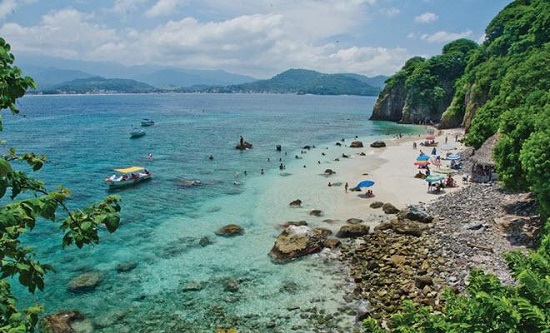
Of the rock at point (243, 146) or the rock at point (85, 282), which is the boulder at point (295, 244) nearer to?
the rock at point (85, 282)

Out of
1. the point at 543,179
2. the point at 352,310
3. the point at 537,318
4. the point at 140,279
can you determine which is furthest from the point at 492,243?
the point at 140,279

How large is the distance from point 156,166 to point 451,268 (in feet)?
140

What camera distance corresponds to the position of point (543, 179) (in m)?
20.1

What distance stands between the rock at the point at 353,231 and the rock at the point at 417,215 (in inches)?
149

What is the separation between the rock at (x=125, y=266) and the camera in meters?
24.7

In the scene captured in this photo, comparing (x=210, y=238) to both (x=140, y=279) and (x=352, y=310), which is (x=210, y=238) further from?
(x=352, y=310)

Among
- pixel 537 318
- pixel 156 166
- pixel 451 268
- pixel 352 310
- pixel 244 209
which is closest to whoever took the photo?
pixel 537 318

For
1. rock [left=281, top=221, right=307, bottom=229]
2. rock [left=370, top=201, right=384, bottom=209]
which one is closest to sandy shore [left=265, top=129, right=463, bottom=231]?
rock [left=370, top=201, right=384, bottom=209]

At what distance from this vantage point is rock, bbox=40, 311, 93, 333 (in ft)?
60.8

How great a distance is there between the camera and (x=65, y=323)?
18953 mm

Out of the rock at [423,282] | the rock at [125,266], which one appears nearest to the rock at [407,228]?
the rock at [423,282]

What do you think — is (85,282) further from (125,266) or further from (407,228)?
(407,228)

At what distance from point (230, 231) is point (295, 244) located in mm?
6150

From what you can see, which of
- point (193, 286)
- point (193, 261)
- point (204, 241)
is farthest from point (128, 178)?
point (193, 286)
